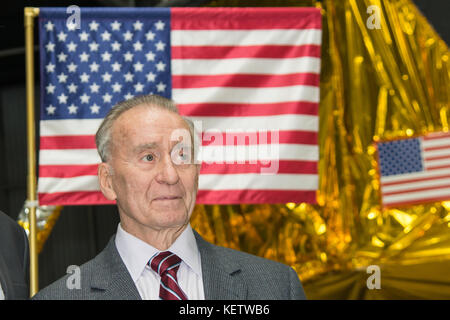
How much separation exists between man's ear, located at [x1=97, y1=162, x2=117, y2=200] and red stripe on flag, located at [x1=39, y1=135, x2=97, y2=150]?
2.08 metres

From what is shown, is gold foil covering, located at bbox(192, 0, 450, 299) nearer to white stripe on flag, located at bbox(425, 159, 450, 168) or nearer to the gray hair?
white stripe on flag, located at bbox(425, 159, 450, 168)

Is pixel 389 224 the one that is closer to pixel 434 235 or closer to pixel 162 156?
pixel 434 235

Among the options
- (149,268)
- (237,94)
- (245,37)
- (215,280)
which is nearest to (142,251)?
(149,268)

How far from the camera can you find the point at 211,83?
346 cm

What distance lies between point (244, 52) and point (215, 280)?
2.46 m

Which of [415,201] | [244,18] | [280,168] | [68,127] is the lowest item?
[415,201]

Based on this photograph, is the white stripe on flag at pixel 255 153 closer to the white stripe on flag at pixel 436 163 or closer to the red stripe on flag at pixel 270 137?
the red stripe on flag at pixel 270 137

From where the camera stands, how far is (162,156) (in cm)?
115

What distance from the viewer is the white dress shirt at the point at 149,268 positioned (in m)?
1.17

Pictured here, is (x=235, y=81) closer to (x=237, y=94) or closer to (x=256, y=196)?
(x=237, y=94)

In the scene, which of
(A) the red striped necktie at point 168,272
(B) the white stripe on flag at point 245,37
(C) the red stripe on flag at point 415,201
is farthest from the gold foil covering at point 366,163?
(A) the red striped necktie at point 168,272

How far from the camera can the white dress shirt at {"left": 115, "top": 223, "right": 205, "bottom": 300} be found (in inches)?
45.9
